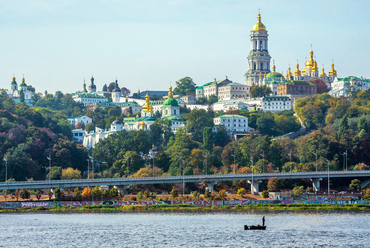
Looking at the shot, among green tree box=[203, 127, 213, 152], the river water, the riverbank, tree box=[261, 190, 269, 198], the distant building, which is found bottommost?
the river water

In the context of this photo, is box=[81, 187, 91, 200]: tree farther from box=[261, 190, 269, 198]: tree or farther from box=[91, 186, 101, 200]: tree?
box=[261, 190, 269, 198]: tree

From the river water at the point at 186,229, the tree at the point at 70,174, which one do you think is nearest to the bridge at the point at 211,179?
the tree at the point at 70,174

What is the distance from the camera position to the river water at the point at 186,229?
72938mm

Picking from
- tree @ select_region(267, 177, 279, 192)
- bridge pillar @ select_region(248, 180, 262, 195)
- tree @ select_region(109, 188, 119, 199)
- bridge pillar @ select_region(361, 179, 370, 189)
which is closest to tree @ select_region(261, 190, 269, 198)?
tree @ select_region(267, 177, 279, 192)

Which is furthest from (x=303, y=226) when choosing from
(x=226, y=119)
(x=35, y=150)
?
(x=226, y=119)

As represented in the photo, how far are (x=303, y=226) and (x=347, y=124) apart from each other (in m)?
78.0

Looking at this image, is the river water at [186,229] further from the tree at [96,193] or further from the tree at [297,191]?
the tree at [297,191]

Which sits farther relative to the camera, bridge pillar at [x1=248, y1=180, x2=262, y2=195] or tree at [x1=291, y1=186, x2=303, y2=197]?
bridge pillar at [x1=248, y1=180, x2=262, y2=195]

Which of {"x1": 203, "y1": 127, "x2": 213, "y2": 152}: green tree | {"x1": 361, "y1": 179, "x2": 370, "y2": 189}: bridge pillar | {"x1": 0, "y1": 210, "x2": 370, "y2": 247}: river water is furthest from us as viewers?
{"x1": 203, "y1": 127, "x2": 213, "y2": 152}: green tree

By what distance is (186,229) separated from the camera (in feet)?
270

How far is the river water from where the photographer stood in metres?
72.9

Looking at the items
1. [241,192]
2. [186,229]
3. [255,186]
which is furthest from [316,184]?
[186,229]

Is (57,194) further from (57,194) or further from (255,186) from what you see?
(255,186)

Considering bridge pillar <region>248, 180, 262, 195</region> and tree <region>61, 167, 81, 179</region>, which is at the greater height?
tree <region>61, 167, 81, 179</region>
